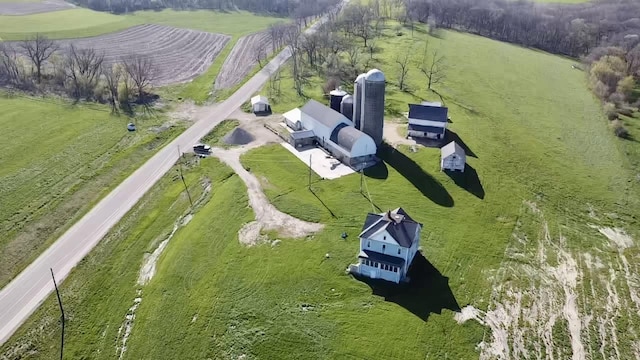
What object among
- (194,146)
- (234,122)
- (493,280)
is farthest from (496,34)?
(493,280)

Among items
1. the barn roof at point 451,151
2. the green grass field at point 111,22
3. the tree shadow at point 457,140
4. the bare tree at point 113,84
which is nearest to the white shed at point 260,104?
the bare tree at point 113,84

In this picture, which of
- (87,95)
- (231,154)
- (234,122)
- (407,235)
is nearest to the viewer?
(407,235)

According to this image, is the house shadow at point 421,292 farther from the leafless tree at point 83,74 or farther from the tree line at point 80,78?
the leafless tree at point 83,74

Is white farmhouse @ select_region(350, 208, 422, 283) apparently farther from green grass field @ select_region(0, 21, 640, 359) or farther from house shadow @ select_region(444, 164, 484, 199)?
house shadow @ select_region(444, 164, 484, 199)

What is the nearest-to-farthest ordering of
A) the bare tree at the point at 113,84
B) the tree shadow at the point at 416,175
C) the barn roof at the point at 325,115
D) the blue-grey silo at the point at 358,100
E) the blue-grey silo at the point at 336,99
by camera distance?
the tree shadow at the point at 416,175
the blue-grey silo at the point at 358,100
the barn roof at the point at 325,115
the blue-grey silo at the point at 336,99
the bare tree at the point at 113,84

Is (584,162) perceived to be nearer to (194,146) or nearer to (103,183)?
(194,146)

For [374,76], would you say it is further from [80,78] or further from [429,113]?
[80,78]
